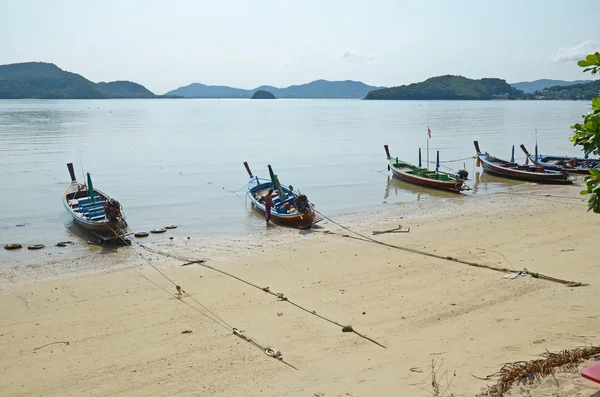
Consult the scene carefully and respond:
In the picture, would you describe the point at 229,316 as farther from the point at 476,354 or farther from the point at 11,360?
the point at 476,354

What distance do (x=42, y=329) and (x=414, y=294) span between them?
871 cm

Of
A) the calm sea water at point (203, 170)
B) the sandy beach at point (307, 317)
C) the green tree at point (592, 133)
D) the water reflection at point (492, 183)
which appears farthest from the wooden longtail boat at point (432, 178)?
the green tree at point (592, 133)

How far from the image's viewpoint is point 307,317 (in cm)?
1155

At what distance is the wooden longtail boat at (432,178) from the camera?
29.3 metres

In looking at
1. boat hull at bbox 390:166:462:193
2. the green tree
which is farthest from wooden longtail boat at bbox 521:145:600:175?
the green tree

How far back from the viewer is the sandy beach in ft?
28.6

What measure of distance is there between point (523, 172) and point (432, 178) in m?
6.47

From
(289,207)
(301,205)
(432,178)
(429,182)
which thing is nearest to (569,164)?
(432,178)

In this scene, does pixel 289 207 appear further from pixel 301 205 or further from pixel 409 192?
pixel 409 192

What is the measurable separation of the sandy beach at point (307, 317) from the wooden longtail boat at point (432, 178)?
9745mm

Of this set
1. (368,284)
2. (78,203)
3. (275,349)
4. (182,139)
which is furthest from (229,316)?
(182,139)

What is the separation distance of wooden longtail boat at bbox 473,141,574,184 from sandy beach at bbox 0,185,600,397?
1241 centimetres

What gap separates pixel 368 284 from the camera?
44.9ft

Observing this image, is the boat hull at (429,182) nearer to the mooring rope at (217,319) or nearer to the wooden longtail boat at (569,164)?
the wooden longtail boat at (569,164)
